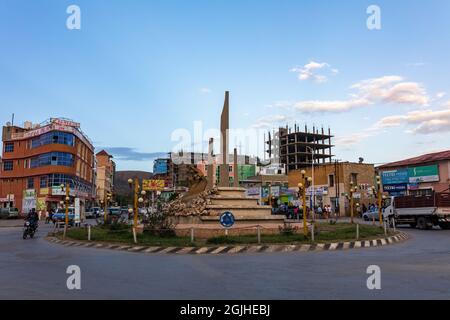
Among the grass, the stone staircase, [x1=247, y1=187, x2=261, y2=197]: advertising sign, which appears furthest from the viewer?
[x1=247, y1=187, x2=261, y2=197]: advertising sign

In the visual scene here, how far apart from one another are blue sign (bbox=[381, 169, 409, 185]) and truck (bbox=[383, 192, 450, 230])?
1945cm

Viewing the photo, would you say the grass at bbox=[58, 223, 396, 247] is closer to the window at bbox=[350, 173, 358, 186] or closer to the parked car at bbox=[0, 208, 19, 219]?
the window at bbox=[350, 173, 358, 186]

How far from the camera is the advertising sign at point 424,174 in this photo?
47.4 meters

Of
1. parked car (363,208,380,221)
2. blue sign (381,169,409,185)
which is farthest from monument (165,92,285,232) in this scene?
blue sign (381,169,409,185)

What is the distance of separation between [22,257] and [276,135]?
384 ft

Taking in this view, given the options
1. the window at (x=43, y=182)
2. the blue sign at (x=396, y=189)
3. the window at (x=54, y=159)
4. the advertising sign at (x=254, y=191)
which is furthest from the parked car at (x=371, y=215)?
the window at (x=43, y=182)

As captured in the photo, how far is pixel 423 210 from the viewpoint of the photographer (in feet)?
98.6

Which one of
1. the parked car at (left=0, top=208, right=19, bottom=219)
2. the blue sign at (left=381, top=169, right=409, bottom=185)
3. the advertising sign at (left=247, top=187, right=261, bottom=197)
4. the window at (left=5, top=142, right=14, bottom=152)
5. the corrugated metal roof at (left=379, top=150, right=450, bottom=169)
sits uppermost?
the window at (left=5, top=142, right=14, bottom=152)

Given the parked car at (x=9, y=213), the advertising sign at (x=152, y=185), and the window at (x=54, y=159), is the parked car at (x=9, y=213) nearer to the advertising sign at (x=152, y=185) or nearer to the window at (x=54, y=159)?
the window at (x=54, y=159)

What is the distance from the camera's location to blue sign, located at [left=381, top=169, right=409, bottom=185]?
51.2 meters

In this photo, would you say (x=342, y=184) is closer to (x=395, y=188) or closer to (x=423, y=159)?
(x=395, y=188)

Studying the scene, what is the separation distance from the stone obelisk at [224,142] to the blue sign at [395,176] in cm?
3162
